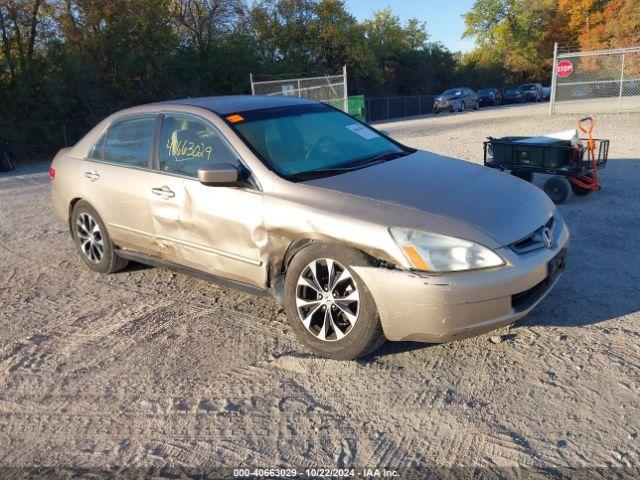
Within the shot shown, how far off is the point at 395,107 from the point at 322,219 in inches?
1499

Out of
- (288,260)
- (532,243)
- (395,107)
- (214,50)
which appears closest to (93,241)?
(288,260)

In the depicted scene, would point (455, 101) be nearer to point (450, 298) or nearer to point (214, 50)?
point (214, 50)

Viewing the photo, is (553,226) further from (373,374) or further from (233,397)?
(233,397)

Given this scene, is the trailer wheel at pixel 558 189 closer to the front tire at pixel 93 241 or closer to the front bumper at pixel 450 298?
the front bumper at pixel 450 298

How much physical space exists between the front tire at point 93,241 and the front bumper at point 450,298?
2.96 m

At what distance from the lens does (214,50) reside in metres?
26.8

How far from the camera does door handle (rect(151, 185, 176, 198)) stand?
14.9ft

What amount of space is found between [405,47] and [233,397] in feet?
163

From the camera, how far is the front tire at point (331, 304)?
347cm

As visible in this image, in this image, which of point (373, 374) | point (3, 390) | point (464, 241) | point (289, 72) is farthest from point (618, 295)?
point (289, 72)

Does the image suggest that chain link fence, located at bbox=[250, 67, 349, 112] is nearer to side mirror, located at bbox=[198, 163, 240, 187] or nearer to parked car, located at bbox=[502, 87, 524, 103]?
side mirror, located at bbox=[198, 163, 240, 187]

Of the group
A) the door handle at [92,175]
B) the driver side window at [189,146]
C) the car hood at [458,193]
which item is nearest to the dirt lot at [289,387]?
the car hood at [458,193]

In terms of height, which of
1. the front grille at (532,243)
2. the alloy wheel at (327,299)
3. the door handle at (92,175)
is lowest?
the alloy wheel at (327,299)

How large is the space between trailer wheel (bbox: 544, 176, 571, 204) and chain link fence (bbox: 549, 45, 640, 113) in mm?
12499
